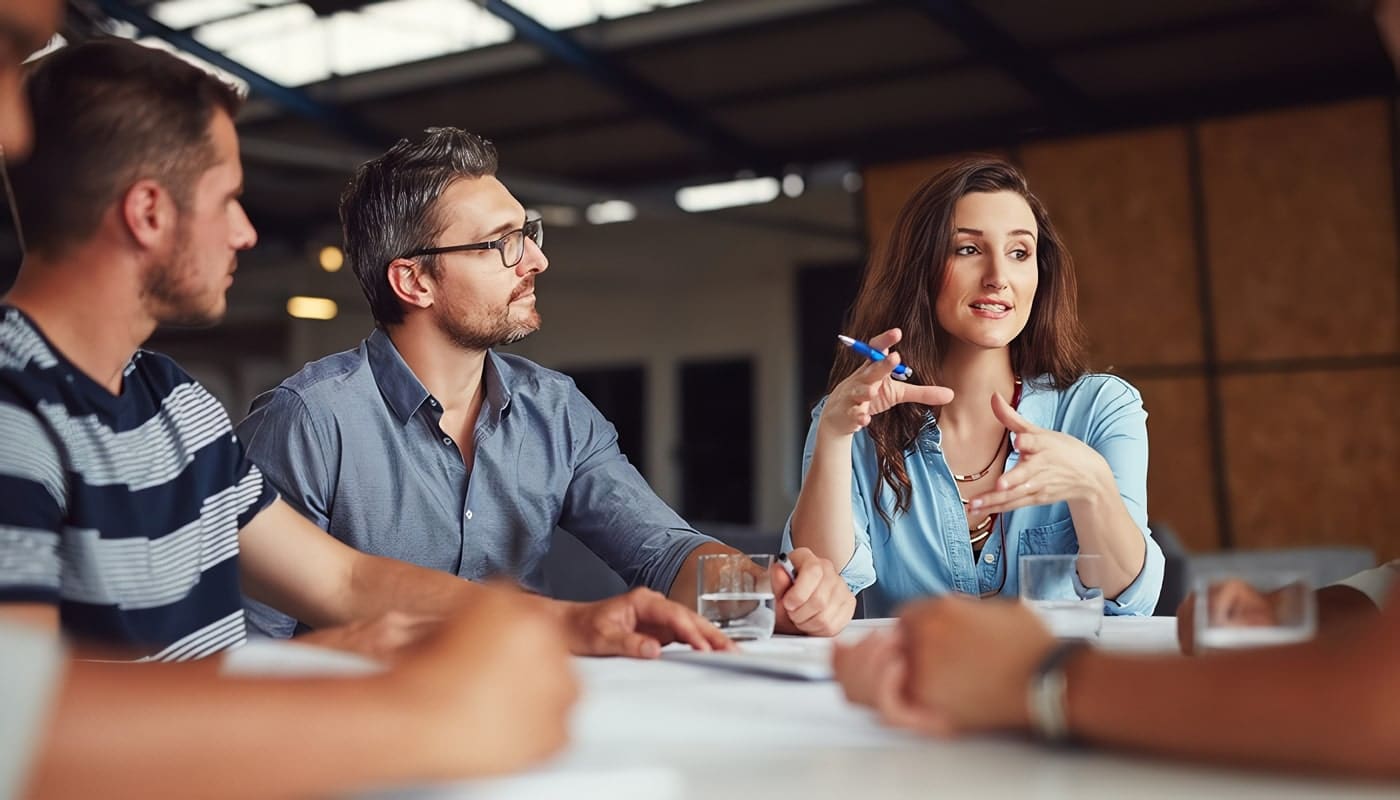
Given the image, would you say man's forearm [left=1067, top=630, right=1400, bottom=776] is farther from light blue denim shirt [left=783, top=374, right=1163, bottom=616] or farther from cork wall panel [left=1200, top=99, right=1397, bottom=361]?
cork wall panel [left=1200, top=99, right=1397, bottom=361]

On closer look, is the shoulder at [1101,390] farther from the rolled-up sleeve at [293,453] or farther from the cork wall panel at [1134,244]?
the cork wall panel at [1134,244]

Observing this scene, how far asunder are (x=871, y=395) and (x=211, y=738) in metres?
1.52

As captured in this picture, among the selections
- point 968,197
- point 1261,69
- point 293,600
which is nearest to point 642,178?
point 1261,69

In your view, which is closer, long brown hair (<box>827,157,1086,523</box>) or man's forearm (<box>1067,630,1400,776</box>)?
man's forearm (<box>1067,630,1400,776</box>)

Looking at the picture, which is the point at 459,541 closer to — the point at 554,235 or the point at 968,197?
the point at 968,197

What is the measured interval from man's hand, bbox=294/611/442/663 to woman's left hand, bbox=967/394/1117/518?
939mm

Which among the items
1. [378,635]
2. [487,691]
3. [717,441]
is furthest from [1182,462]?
[487,691]

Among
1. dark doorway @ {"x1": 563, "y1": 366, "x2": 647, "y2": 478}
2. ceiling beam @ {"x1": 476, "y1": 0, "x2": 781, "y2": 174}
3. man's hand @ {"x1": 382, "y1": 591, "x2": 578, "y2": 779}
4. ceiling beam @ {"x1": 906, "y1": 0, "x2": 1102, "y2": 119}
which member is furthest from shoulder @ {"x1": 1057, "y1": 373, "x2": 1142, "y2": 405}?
dark doorway @ {"x1": 563, "y1": 366, "x2": 647, "y2": 478}

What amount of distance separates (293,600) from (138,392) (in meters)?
0.40

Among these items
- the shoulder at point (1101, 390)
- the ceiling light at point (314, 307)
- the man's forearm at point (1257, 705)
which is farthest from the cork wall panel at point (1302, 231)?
the ceiling light at point (314, 307)

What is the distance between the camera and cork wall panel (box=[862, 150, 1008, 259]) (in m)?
9.58

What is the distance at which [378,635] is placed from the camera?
1.33m

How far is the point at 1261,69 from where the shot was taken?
862cm

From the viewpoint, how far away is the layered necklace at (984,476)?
2451mm
